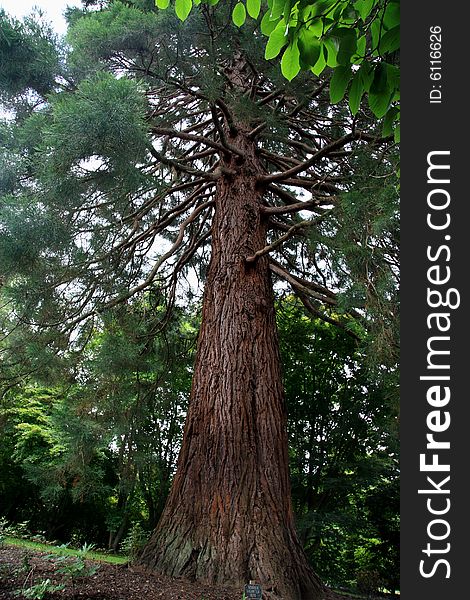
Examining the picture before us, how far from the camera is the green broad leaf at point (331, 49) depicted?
5.38 ft

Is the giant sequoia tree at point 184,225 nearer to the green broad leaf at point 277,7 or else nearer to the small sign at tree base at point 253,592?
the small sign at tree base at point 253,592

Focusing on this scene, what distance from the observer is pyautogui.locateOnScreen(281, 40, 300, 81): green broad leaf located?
1.67m

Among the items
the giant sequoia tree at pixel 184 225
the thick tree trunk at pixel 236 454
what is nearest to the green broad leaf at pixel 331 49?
the giant sequoia tree at pixel 184 225

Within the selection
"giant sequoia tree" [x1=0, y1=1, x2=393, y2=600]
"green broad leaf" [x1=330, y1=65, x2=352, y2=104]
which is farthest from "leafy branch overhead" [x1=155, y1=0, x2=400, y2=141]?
"giant sequoia tree" [x1=0, y1=1, x2=393, y2=600]

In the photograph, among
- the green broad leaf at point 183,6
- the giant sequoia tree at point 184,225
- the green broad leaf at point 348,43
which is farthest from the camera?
the giant sequoia tree at point 184,225

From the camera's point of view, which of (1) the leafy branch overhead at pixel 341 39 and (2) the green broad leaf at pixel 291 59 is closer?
(1) the leafy branch overhead at pixel 341 39

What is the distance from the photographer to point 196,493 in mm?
3729

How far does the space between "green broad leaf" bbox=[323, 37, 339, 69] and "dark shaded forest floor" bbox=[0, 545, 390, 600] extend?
3.05 meters

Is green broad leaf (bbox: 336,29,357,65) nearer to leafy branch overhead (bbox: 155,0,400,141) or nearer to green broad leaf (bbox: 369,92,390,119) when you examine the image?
leafy branch overhead (bbox: 155,0,400,141)

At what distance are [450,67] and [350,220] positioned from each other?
224 centimetres

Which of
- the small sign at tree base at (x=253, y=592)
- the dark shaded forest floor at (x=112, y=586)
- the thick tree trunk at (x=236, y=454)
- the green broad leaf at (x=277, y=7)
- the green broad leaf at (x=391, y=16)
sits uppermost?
the green broad leaf at (x=277, y=7)

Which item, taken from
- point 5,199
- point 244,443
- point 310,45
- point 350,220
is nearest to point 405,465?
point 310,45

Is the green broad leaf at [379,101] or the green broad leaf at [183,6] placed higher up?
the green broad leaf at [183,6]

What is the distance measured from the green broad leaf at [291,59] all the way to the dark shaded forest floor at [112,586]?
9.85ft
